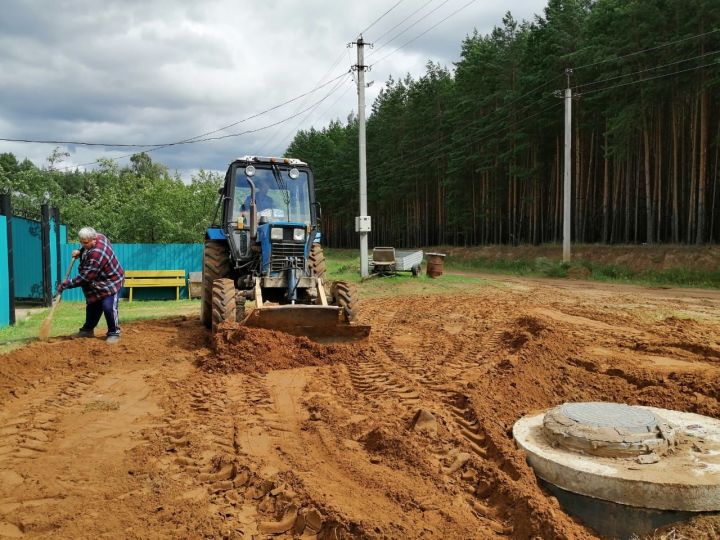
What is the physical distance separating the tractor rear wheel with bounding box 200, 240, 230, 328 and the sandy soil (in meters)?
0.58

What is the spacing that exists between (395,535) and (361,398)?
2619 mm

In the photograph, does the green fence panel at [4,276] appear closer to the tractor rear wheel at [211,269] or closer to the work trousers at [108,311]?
the work trousers at [108,311]

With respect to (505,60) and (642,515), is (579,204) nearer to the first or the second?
(505,60)

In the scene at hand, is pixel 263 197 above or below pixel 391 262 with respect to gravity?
above

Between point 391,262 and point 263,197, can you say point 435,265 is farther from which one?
point 263,197

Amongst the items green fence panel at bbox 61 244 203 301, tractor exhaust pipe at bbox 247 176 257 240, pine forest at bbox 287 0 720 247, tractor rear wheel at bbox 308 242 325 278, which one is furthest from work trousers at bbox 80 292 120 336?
pine forest at bbox 287 0 720 247

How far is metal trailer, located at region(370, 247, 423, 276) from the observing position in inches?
810

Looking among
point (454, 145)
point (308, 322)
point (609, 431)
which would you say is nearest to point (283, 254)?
point (308, 322)

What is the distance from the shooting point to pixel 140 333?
9.48 metres

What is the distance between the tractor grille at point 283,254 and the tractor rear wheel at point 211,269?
4.13 ft

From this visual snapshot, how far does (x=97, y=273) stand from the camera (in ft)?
27.5

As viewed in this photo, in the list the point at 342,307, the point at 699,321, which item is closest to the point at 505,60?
the point at 699,321

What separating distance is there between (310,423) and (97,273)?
525 cm

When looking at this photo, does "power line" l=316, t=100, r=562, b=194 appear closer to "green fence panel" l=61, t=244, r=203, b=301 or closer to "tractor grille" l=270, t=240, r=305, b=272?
"green fence panel" l=61, t=244, r=203, b=301
